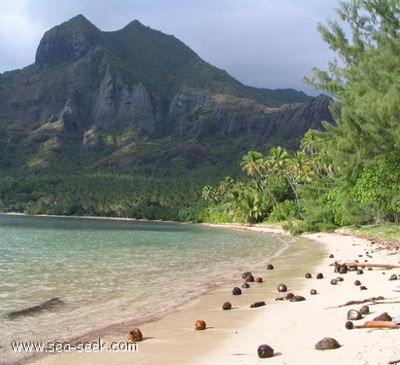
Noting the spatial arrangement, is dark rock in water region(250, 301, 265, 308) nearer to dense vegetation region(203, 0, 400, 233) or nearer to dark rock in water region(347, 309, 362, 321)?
dark rock in water region(347, 309, 362, 321)

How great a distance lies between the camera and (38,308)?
11.6 metres

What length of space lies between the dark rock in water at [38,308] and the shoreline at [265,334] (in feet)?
10.3

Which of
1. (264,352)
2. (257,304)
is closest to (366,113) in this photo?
(257,304)

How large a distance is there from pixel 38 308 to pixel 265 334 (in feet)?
21.6

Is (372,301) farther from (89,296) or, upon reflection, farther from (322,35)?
(322,35)

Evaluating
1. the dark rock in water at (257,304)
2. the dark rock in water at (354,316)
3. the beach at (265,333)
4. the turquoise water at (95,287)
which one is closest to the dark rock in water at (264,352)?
the beach at (265,333)

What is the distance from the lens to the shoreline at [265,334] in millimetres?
6266

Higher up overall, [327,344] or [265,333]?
[327,344]

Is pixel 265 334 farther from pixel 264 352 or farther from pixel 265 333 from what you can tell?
pixel 264 352

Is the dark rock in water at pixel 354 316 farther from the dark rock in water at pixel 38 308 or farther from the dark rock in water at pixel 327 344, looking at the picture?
the dark rock in water at pixel 38 308

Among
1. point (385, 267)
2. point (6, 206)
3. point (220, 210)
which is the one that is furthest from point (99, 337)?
point (6, 206)

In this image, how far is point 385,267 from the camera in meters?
16.6

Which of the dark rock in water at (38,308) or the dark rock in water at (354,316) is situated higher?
the dark rock in water at (354,316)

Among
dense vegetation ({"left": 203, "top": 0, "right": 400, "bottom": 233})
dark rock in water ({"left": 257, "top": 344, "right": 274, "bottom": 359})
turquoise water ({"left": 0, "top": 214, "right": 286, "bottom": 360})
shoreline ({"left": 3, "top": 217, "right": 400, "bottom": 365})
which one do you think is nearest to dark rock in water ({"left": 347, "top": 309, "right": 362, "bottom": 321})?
shoreline ({"left": 3, "top": 217, "right": 400, "bottom": 365})
